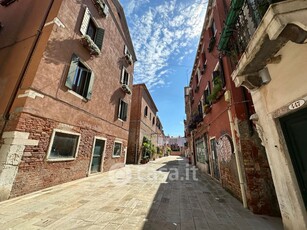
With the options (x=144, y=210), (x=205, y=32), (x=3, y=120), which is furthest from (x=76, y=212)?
(x=205, y=32)

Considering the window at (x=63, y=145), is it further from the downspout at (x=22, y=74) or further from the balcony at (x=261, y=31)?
the balcony at (x=261, y=31)

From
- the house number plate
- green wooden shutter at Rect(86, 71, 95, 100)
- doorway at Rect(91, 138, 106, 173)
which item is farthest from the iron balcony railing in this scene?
doorway at Rect(91, 138, 106, 173)

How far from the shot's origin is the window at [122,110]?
10.7 meters

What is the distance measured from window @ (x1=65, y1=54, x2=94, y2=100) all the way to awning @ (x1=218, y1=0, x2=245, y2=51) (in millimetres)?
5834

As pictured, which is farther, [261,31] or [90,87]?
[90,87]

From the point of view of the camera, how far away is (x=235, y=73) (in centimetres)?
326

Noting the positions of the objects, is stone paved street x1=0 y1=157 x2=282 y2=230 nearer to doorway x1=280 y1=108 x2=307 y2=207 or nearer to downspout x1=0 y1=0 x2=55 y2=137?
doorway x1=280 y1=108 x2=307 y2=207

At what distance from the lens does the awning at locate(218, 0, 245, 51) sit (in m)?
3.40

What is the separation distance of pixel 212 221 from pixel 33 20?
940 centimetres

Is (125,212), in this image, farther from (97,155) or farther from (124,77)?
(124,77)

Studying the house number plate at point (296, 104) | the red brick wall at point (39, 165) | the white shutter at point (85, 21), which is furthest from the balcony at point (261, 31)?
the white shutter at point (85, 21)

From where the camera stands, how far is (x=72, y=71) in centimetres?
602

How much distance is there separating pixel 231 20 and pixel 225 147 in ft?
13.5

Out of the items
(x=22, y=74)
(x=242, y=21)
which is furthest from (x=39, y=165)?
(x=242, y=21)
